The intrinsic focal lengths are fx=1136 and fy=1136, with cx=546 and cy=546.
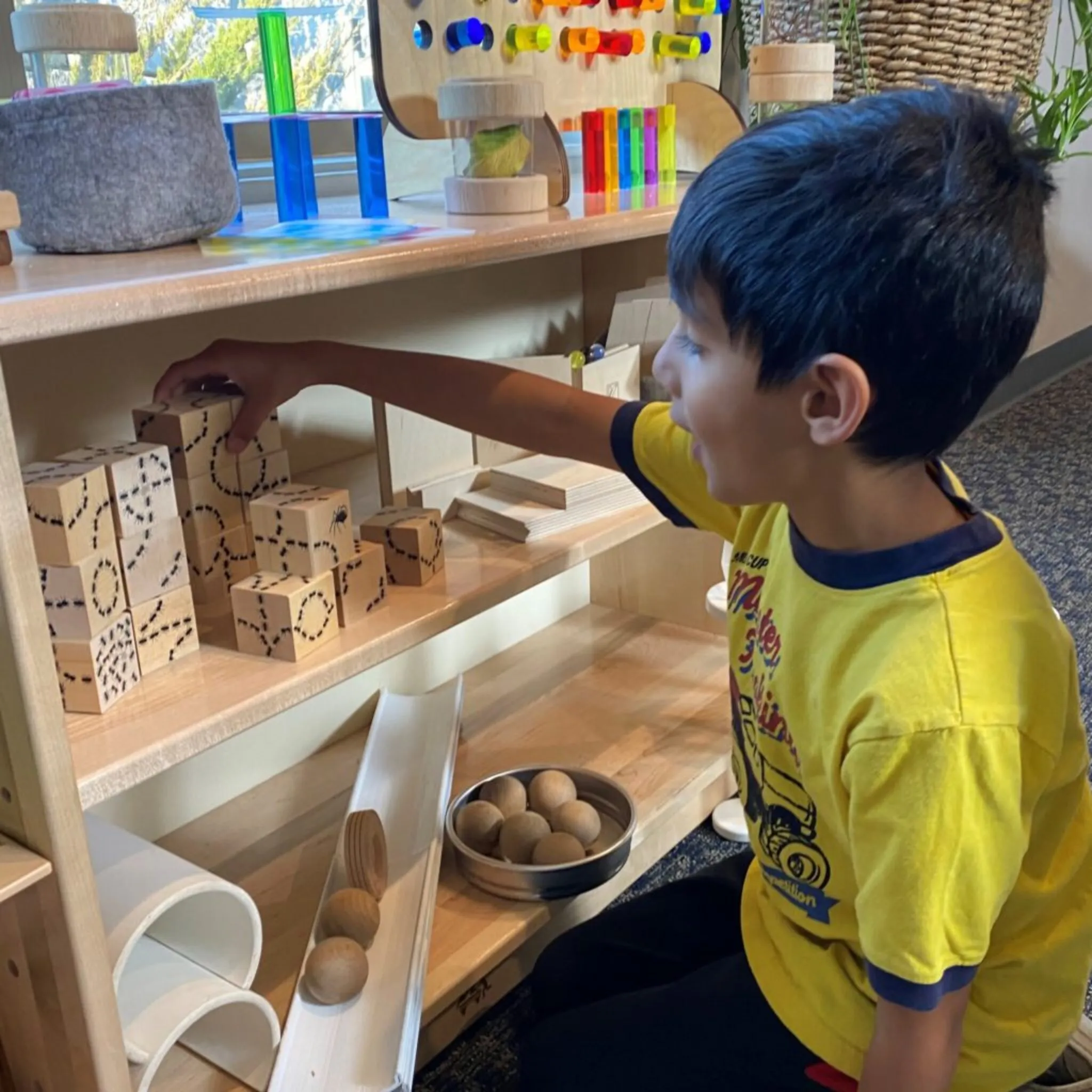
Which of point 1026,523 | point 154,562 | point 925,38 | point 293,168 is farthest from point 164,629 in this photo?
point 1026,523

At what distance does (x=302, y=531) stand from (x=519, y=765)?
0.54 metres

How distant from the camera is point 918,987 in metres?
0.68

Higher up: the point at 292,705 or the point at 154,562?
the point at 154,562

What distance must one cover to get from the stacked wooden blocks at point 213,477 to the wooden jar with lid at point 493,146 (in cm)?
29

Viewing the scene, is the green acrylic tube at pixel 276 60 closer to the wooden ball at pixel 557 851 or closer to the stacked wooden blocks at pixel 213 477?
the stacked wooden blocks at pixel 213 477

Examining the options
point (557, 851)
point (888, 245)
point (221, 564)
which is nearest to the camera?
point (888, 245)

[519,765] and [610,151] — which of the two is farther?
[519,765]

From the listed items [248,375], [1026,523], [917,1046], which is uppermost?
[248,375]

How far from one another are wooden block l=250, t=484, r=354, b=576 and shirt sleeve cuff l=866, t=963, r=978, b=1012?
495 mm

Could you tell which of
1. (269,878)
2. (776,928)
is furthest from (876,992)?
(269,878)

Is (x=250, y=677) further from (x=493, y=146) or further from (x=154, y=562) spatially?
(x=493, y=146)

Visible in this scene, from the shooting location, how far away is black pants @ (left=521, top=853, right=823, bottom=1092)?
87 centimetres

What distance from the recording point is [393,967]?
3.31ft

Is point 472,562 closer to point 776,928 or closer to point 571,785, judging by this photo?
point 571,785
